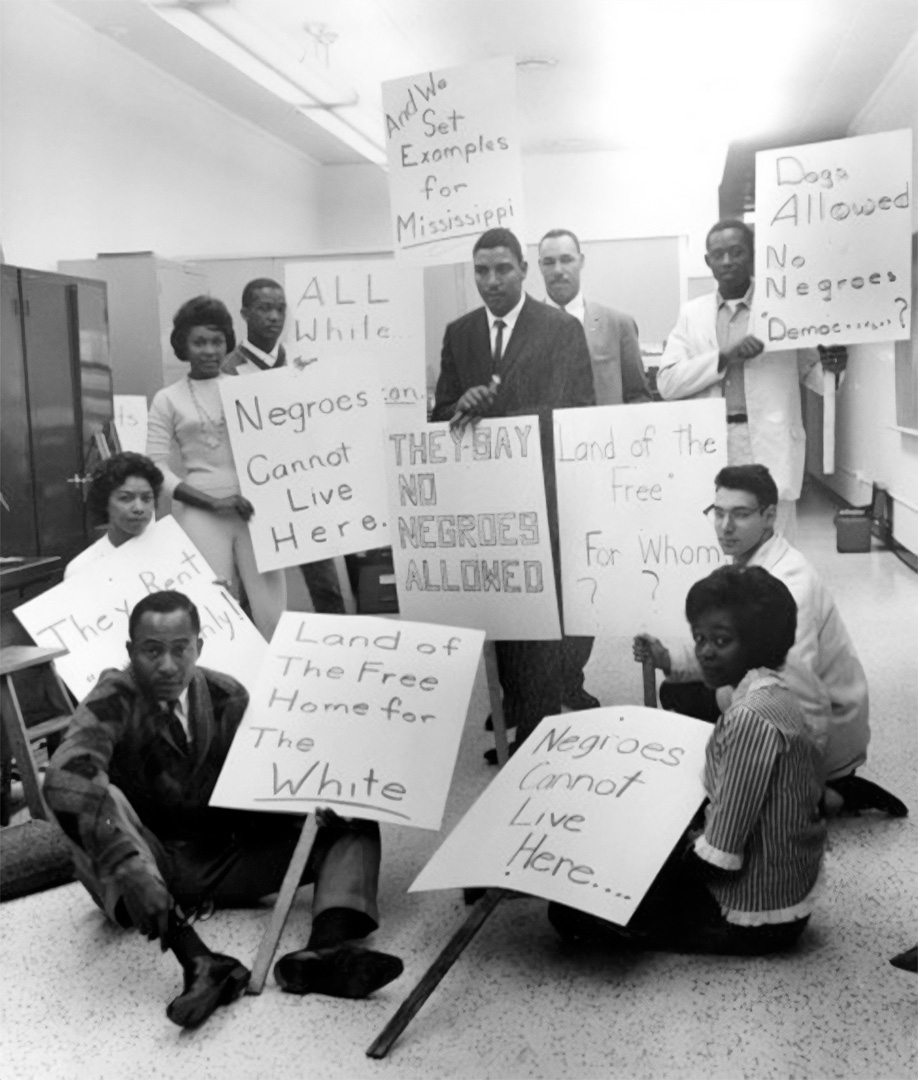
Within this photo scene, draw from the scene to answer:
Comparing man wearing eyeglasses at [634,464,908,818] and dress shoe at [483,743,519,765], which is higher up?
man wearing eyeglasses at [634,464,908,818]

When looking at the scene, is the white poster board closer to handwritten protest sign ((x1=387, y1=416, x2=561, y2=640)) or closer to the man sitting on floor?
handwritten protest sign ((x1=387, y1=416, x2=561, y2=640))

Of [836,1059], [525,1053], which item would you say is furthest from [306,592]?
[836,1059]

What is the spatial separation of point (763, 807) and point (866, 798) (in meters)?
Answer: 0.47

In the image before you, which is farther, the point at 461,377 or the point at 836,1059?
the point at 461,377

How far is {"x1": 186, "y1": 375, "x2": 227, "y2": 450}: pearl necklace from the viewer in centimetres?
202

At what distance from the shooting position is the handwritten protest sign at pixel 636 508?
6.16 feet

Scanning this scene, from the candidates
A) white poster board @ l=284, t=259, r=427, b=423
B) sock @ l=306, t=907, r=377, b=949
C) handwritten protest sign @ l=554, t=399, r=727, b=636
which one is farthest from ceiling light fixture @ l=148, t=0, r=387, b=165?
sock @ l=306, t=907, r=377, b=949

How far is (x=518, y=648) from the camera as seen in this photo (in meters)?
2.04

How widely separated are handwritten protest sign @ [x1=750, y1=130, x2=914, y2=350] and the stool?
4.39ft

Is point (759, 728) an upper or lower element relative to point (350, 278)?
lower

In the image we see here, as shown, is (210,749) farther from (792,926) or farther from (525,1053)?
(792,926)

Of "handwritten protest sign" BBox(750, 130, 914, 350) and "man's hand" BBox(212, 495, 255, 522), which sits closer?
"handwritten protest sign" BBox(750, 130, 914, 350)

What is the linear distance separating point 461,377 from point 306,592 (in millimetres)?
467

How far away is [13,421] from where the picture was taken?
256 centimetres
